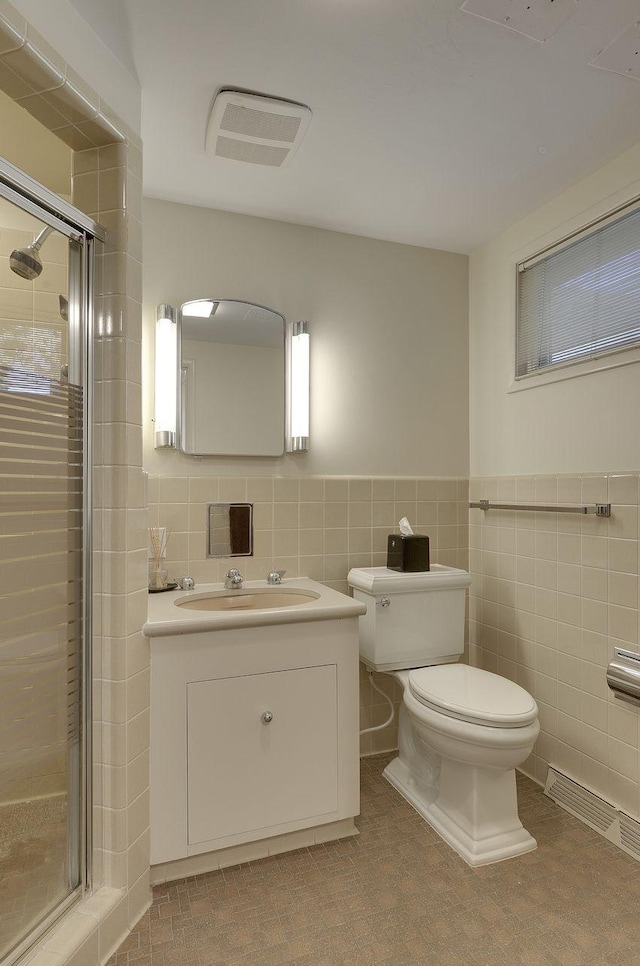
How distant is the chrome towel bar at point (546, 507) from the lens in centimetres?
193

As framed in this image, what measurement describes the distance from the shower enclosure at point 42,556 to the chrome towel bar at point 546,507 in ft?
5.43

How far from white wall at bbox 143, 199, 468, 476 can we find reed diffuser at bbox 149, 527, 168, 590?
247 mm

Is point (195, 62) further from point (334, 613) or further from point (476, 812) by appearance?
point (476, 812)

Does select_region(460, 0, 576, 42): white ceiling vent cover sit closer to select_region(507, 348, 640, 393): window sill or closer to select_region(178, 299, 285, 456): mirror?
select_region(507, 348, 640, 393): window sill

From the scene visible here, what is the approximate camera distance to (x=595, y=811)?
6.29 ft

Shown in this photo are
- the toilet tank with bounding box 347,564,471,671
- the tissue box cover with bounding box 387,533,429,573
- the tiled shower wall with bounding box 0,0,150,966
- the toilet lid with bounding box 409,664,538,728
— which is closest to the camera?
the tiled shower wall with bounding box 0,0,150,966

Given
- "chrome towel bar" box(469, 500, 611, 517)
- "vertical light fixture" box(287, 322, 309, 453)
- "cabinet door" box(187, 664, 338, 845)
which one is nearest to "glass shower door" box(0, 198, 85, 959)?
"cabinet door" box(187, 664, 338, 845)

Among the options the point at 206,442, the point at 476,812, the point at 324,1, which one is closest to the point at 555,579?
the point at 476,812

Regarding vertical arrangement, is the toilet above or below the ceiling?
below

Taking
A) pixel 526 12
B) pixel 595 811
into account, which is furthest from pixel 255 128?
pixel 595 811

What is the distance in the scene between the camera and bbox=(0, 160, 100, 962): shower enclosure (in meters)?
1.21

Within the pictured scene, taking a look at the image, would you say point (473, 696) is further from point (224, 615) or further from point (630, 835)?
point (224, 615)

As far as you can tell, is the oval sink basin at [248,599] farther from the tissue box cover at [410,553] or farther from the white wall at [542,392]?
the white wall at [542,392]

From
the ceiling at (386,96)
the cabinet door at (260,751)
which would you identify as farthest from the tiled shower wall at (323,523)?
the ceiling at (386,96)
